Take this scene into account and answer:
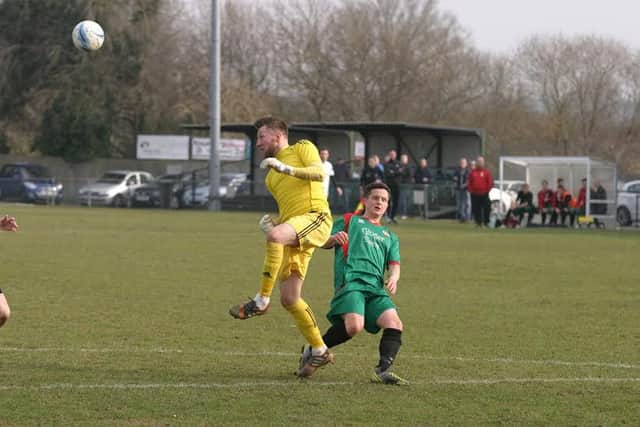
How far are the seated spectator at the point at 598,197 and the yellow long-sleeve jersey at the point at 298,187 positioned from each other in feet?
86.0

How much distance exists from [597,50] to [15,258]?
48530mm

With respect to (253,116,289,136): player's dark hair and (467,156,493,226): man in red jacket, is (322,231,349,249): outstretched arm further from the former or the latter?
(467,156,493,226): man in red jacket

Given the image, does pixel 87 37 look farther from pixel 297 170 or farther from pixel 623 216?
pixel 623 216

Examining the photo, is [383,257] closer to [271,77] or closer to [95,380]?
[95,380]

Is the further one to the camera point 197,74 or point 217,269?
point 197,74

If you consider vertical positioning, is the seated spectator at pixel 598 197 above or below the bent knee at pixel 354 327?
above

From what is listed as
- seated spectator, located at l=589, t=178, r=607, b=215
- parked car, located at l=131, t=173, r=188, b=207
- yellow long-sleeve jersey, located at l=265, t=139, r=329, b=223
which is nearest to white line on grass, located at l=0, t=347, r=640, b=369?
yellow long-sleeve jersey, located at l=265, t=139, r=329, b=223

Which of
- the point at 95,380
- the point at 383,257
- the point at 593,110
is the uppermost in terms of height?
the point at 593,110

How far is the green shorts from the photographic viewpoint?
8.02 metres

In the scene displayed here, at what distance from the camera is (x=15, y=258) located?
Answer: 18.2 metres

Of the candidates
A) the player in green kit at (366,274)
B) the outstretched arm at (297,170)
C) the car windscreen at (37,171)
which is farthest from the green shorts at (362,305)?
the car windscreen at (37,171)

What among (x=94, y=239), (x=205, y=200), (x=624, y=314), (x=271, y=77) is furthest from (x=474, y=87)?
(x=624, y=314)

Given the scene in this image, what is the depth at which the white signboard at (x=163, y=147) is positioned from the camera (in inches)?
2256

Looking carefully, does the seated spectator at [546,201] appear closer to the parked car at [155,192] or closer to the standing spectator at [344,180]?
the standing spectator at [344,180]
